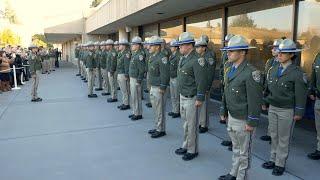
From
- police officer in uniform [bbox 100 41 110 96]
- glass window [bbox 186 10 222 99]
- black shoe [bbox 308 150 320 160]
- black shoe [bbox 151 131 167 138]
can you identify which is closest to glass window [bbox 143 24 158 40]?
police officer in uniform [bbox 100 41 110 96]

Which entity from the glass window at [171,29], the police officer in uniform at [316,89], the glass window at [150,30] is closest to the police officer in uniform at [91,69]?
the glass window at [171,29]

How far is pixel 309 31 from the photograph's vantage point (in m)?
6.84

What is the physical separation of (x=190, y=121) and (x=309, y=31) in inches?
130

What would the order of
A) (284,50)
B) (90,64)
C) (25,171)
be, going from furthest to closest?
1. (90,64)
2. (25,171)
3. (284,50)

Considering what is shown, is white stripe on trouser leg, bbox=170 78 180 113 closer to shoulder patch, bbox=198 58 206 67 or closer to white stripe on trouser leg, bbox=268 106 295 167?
shoulder patch, bbox=198 58 206 67

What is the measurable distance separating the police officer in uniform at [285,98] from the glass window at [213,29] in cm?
529

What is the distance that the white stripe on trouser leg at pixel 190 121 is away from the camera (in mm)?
5340

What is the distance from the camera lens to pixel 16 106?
10680mm

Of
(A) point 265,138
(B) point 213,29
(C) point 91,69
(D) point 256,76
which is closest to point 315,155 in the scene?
(A) point 265,138

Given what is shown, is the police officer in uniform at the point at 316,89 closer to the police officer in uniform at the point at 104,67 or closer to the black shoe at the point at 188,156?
the black shoe at the point at 188,156

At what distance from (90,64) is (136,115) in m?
4.59

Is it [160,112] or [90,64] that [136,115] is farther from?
[90,64]

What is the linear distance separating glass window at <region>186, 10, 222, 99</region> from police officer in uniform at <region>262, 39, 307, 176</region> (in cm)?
529

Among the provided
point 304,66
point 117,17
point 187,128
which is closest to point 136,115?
point 187,128
